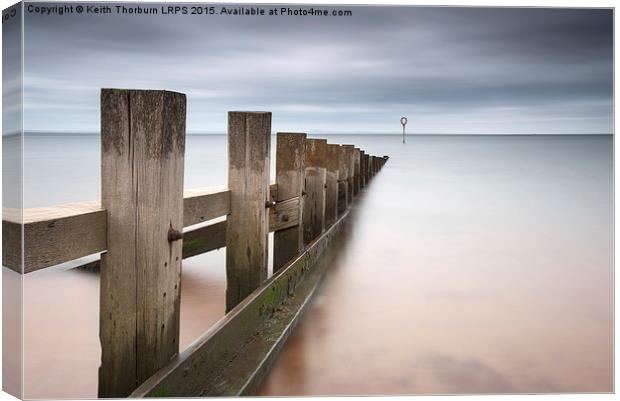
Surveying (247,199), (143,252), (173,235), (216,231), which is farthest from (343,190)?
(143,252)

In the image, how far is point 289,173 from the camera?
3.46 m

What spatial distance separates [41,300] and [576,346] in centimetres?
352

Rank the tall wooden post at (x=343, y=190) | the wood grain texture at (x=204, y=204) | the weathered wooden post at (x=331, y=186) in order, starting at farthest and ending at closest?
the tall wooden post at (x=343, y=190) → the weathered wooden post at (x=331, y=186) → the wood grain texture at (x=204, y=204)

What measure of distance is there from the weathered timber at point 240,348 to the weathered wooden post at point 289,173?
0.40 metres

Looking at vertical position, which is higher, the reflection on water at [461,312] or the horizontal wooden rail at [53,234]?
the horizontal wooden rail at [53,234]

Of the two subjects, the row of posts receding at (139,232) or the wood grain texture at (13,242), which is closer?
the wood grain texture at (13,242)

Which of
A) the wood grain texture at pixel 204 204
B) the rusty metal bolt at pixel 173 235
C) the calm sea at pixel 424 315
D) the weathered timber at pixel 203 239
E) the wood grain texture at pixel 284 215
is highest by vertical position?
the wood grain texture at pixel 204 204

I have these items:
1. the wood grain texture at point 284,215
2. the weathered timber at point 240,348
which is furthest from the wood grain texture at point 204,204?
the wood grain texture at point 284,215

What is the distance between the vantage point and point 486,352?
296 centimetres

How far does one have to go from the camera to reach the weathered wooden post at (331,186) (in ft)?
18.1

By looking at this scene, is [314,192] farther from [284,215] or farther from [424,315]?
[424,315]

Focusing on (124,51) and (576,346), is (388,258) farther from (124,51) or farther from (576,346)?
(124,51)

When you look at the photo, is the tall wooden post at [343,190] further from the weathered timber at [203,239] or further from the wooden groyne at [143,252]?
the wooden groyne at [143,252]

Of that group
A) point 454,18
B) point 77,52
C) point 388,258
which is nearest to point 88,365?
point 77,52
